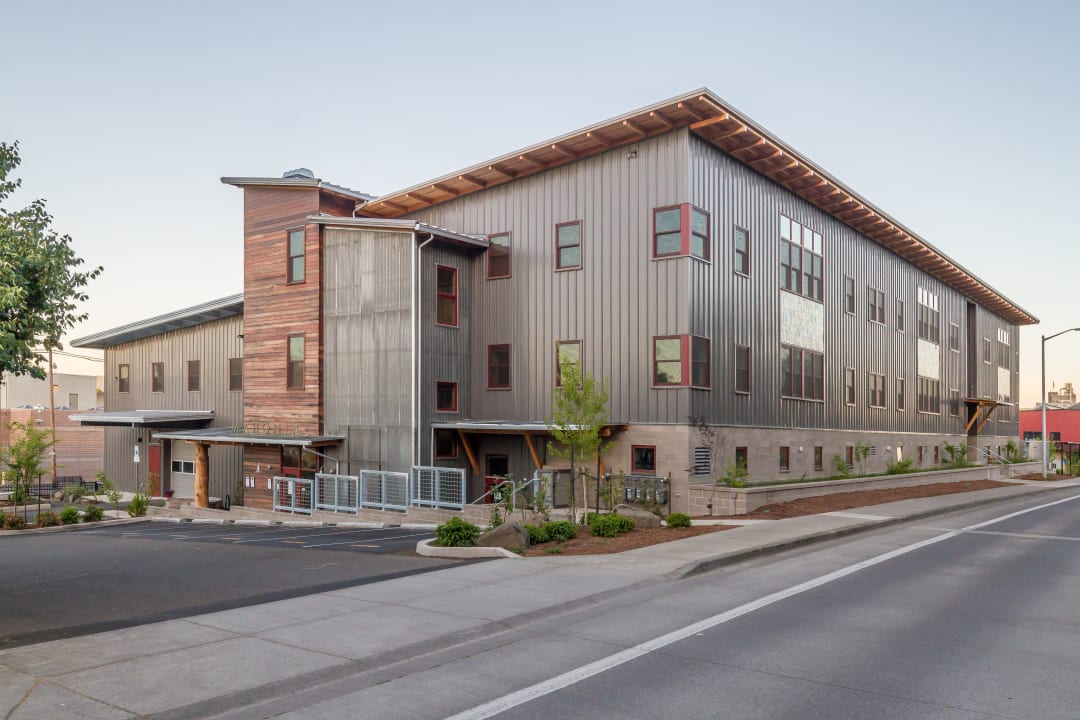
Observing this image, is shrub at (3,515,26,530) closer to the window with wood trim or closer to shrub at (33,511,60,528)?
shrub at (33,511,60,528)

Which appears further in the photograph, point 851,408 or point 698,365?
point 851,408

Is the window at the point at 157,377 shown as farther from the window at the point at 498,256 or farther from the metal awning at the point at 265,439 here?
the window at the point at 498,256

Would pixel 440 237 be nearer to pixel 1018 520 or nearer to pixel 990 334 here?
pixel 1018 520

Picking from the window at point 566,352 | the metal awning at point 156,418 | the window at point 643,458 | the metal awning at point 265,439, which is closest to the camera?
the window at point 643,458

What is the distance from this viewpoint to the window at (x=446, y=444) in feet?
92.2

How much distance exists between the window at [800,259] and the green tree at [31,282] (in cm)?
2476

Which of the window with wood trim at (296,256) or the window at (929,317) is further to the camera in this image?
the window at (929,317)

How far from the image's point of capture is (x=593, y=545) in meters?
16.4

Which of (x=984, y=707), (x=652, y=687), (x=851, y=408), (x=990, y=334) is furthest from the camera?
(x=990, y=334)

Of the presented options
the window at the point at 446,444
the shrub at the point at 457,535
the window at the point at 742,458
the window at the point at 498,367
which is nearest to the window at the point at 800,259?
the window at the point at 742,458

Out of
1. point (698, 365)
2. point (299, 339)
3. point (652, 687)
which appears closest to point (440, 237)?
point (299, 339)

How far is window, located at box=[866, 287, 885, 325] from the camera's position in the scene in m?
38.1

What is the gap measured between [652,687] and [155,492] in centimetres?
3937

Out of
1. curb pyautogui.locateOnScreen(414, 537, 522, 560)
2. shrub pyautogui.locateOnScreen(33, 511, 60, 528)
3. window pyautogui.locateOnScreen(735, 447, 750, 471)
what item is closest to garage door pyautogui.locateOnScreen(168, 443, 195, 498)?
shrub pyautogui.locateOnScreen(33, 511, 60, 528)
